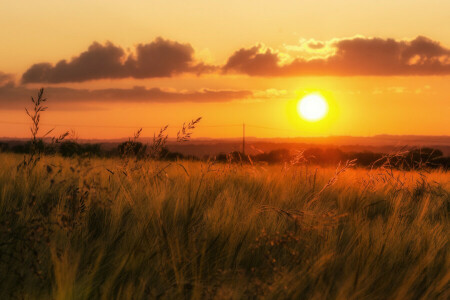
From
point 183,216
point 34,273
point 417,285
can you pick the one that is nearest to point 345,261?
point 417,285

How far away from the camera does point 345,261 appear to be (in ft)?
8.59

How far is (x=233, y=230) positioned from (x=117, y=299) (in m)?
0.88

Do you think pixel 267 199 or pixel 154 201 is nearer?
pixel 154 201

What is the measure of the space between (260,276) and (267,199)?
1685mm

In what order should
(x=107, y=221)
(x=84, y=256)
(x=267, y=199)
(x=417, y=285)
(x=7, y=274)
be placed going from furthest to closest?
(x=267, y=199), (x=107, y=221), (x=417, y=285), (x=84, y=256), (x=7, y=274)

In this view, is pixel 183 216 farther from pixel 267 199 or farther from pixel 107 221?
pixel 267 199

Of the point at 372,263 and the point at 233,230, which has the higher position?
the point at 233,230

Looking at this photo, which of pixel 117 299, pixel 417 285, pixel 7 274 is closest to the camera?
pixel 117 299

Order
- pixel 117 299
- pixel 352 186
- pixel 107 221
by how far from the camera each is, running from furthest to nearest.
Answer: pixel 352 186
pixel 107 221
pixel 117 299

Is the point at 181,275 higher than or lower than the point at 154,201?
lower

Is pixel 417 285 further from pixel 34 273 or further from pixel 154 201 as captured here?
pixel 34 273

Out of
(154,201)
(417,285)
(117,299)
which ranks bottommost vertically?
(417,285)

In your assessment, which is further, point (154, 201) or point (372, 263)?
point (154, 201)

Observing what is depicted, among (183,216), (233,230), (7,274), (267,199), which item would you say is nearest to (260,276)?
(233,230)
